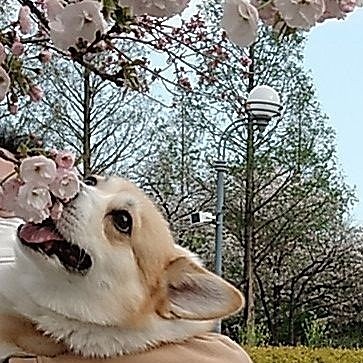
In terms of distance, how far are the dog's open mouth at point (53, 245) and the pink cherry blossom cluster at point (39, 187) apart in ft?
1.07

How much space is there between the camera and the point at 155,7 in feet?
2.15

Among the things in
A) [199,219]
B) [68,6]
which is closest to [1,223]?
[68,6]

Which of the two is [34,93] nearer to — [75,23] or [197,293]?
[75,23]

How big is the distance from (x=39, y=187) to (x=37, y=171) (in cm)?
1

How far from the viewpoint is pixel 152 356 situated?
4.21 feet

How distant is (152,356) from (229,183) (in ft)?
28.4

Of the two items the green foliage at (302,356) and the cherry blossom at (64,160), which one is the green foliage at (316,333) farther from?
the cherry blossom at (64,160)

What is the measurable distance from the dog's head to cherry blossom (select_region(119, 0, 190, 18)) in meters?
0.51

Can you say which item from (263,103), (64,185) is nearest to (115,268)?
(64,185)

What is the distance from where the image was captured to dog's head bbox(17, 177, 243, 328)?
1.21 meters

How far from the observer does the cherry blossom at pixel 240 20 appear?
0.67 meters

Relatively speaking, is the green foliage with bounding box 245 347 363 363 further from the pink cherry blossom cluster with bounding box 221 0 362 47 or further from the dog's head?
the pink cherry blossom cluster with bounding box 221 0 362 47

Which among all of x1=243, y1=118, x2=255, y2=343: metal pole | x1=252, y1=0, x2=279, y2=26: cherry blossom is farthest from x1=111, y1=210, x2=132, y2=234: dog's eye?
x1=243, y1=118, x2=255, y2=343: metal pole

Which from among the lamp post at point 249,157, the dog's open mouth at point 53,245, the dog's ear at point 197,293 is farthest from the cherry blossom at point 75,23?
the lamp post at point 249,157
